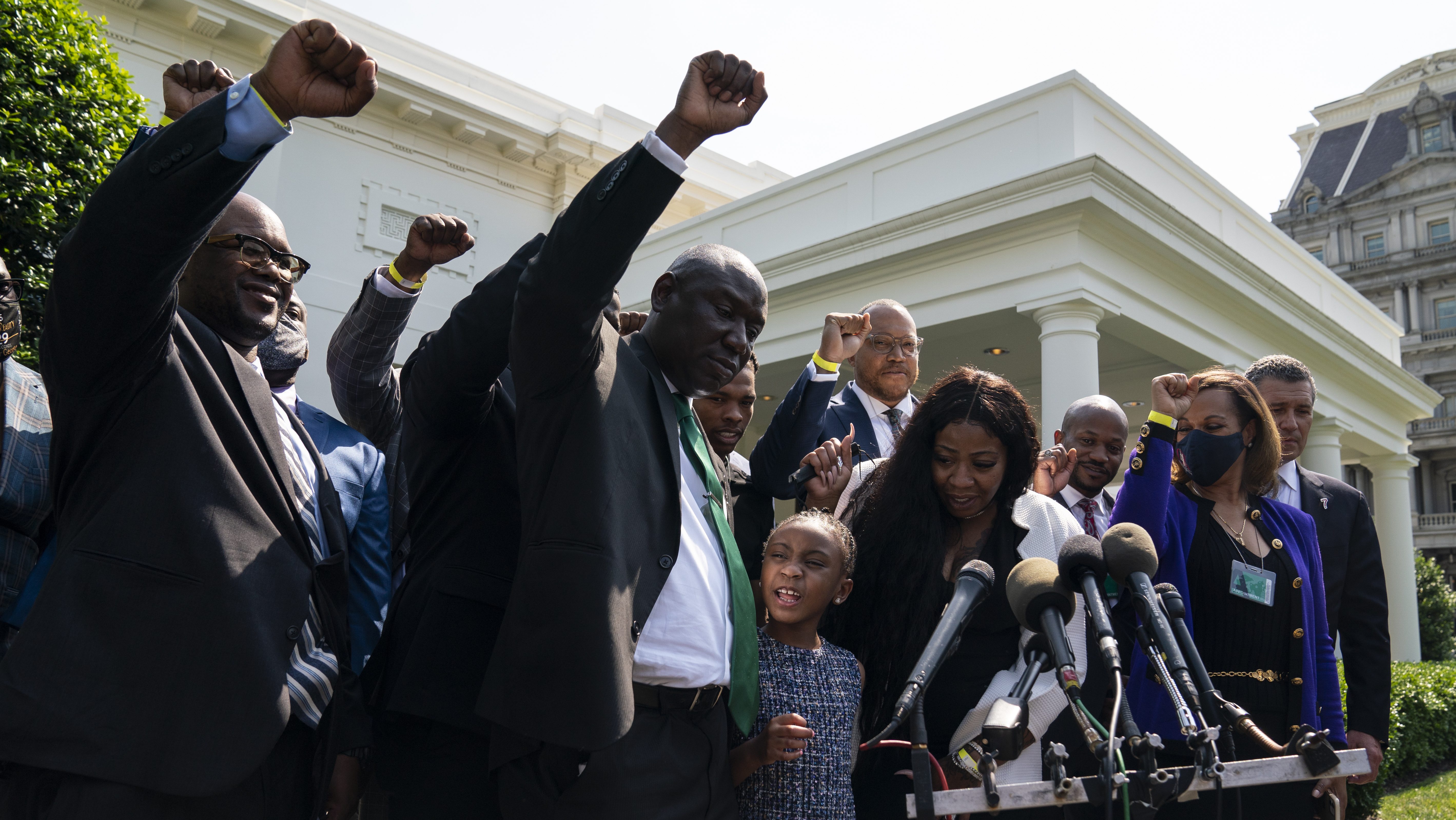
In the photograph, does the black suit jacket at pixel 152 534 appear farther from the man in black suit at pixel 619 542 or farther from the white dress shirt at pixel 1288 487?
the white dress shirt at pixel 1288 487

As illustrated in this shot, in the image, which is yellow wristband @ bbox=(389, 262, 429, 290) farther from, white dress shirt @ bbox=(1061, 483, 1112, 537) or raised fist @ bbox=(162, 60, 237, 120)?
white dress shirt @ bbox=(1061, 483, 1112, 537)

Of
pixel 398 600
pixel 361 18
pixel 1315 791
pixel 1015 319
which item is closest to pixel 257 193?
pixel 361 18

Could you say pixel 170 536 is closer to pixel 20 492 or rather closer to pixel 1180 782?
pixel 20 492

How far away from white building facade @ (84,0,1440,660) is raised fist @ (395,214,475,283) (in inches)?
314

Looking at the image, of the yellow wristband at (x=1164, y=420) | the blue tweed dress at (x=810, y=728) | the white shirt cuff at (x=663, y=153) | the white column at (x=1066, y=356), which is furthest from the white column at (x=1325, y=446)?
the white shirt cuff at (x=663, y=153)

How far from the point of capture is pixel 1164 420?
3.17m

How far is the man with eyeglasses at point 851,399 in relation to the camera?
3.48m

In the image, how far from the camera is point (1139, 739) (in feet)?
6.01

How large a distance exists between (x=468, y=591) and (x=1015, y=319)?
32.8 ft

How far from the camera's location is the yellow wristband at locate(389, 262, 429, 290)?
2912 millimetres

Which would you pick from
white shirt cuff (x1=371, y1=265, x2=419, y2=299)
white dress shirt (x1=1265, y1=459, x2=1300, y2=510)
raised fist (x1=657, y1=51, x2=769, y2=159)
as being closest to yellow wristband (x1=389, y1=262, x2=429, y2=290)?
white shirt cuff (x1=371, y1=265, x2=419, y2=299)

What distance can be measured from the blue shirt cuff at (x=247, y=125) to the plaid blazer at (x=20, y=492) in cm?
104

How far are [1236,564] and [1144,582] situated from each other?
1.55 meters

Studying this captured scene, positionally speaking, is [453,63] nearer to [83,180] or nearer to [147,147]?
[83,180]
